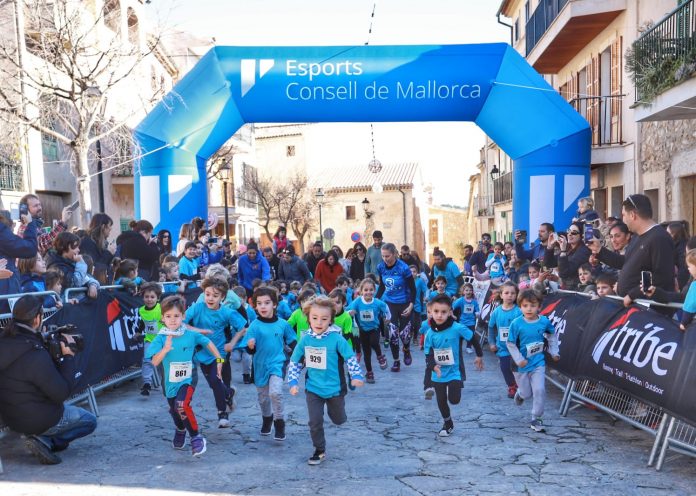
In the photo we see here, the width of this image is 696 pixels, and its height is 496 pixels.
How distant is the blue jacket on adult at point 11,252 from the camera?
605 centimetres

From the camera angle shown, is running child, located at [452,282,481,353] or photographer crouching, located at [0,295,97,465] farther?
running child, located at [452,282,481,353]

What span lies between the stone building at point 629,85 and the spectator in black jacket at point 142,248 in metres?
7.96

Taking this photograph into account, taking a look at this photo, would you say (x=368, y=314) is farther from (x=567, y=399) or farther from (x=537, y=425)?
(x=537, y=425)

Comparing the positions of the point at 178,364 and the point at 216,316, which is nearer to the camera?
the point at 178,364

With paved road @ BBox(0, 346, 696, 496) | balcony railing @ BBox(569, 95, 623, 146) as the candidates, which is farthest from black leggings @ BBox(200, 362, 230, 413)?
balcony railing @ BBox(569, 95, 623, 146)

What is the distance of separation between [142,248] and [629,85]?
10716 millimetres

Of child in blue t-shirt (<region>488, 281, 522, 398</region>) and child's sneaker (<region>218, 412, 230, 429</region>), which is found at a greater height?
child in blue t-shirt (<region>488, 281, 522, 398</region>)

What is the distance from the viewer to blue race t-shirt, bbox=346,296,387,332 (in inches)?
351

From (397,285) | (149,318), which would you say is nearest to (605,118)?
(397,285)

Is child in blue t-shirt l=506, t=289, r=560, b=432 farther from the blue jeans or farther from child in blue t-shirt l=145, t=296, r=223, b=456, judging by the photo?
the blue jeans

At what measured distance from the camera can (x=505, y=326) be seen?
730cm

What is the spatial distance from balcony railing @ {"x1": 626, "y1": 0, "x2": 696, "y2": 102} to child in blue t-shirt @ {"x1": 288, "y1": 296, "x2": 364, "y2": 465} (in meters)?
7.18

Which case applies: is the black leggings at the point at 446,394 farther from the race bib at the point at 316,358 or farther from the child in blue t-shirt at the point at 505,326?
the race bib at the point at 316,358

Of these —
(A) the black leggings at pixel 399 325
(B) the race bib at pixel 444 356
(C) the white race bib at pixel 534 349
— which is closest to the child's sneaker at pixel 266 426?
(B) the race bib at pixel 444 356
